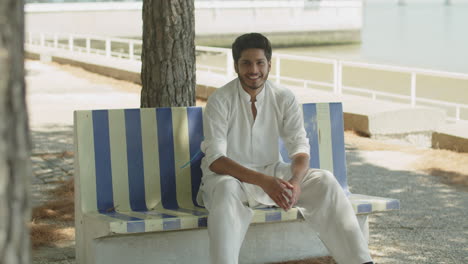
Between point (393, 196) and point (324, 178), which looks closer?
point (324, 178)

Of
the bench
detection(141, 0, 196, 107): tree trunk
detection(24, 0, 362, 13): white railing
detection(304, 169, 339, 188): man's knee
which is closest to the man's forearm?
the bench

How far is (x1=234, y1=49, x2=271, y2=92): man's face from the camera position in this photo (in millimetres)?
4625

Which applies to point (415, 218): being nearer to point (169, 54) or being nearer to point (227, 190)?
point (169, 54)

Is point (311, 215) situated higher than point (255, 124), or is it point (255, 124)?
point (255, 124)

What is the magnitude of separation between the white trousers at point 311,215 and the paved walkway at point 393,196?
0.77m

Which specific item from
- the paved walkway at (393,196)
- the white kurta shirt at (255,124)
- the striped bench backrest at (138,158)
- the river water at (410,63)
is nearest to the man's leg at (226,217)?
the white kurta shirt at (255,124)

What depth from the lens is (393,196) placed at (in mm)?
7141

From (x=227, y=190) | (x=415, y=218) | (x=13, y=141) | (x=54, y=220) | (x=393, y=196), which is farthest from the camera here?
(x=393, y=196)

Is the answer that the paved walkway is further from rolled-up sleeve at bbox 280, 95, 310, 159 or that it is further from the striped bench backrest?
rolled-up sleeve at bbox 280, 95, 310, 159

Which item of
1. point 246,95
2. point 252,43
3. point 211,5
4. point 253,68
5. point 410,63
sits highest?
point 211,5

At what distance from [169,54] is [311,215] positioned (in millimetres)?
2148

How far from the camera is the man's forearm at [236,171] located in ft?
14.6

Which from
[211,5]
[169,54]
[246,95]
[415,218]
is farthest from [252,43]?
[211,5]

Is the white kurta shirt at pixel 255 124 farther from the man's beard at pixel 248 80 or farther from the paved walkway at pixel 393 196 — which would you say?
the paved walkway at pixel 393 196
